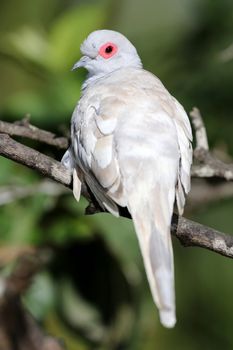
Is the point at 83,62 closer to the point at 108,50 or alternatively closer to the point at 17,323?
the point at 108,50

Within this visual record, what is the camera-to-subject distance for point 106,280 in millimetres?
5770

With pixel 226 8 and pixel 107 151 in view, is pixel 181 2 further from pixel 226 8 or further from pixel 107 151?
pixel 107 151

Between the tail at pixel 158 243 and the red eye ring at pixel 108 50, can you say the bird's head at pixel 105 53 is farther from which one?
the tail at pixel 158 243

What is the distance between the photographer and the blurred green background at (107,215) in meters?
5.62

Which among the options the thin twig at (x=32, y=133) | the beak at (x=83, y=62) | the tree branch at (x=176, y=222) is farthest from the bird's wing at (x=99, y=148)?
the beak at (x=83, y=62)

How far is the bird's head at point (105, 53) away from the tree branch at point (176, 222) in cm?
120

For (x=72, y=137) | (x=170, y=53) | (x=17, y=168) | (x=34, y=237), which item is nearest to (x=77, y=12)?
(x=170, y=53)

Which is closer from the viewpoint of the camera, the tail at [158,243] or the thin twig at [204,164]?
the tail at [158,243]

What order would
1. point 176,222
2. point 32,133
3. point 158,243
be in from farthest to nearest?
point 32,133 → point 176,222 → point 158,243

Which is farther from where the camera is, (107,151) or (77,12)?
(77,12)

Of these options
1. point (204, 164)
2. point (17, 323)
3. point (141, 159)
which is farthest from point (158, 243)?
point (17, 323)

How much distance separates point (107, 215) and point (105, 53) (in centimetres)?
90

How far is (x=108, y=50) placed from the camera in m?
5.22

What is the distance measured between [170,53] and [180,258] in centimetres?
134
